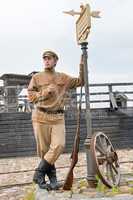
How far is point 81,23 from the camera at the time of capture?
663 cm

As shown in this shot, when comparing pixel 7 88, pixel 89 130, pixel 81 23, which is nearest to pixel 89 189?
pixel 89 130

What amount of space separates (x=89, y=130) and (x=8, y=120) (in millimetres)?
10427

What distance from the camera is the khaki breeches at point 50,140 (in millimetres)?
6250

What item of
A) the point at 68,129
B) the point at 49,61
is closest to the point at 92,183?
the point at 49,61

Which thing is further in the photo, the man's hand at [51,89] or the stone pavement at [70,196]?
the man's hand at [51,89]

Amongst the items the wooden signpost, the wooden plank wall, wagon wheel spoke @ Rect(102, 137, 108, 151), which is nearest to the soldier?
the wooden signpost

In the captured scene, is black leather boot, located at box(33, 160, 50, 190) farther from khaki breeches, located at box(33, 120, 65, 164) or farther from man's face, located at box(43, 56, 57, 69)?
man's face, located at box(43, 56, 57, 69)

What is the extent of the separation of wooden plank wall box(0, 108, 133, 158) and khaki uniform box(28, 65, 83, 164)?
1003 cm

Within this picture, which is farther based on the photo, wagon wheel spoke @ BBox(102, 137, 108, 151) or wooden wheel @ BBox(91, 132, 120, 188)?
wagon wheel spoke @ BBox(102, 137, 108, 151)

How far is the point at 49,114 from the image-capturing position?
6367mm

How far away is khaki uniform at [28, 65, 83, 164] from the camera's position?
629 centimetres

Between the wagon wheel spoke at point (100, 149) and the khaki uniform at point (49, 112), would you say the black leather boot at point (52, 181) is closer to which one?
the khaki uniform at point (49, 112)

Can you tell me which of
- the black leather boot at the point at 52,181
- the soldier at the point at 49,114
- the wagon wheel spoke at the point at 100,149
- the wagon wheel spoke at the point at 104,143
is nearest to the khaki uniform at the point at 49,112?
the soldier at the point at 49,114

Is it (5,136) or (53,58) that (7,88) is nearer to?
(5,136)
